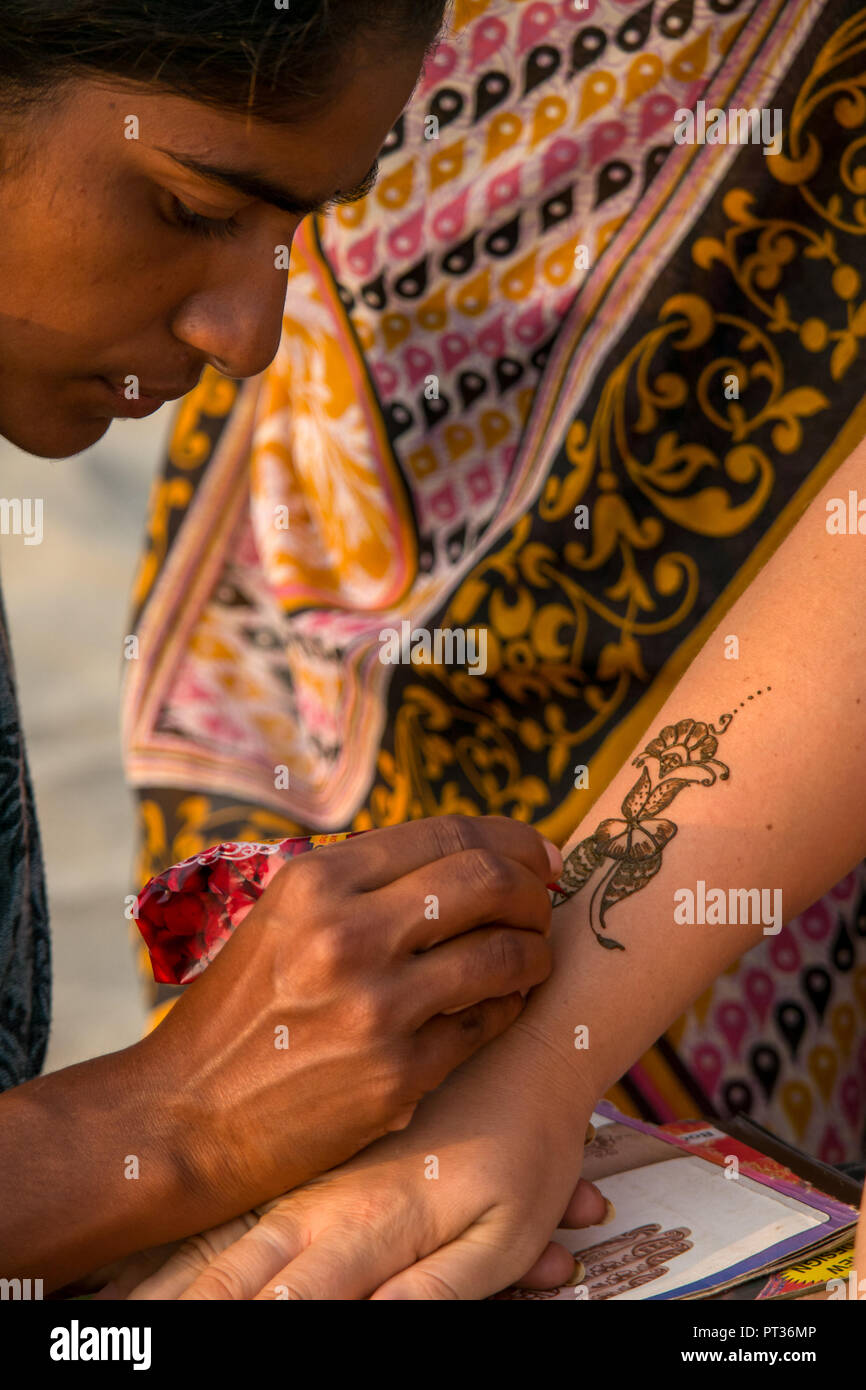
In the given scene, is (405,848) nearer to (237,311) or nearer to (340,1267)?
(340,1267)

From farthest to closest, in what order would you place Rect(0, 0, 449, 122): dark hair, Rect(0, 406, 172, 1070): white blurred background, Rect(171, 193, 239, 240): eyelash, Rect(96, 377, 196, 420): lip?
Rect(0, 406, 172, 1070): white blurred background, Rect(96, 377, 196, 420): lip, Rect(171, 193, 239, 240): eyelash, Rect(0, 0, 449, 122): dark hair

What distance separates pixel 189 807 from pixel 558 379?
1.92ft

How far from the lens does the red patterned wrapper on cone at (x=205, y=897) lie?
3.28 feet

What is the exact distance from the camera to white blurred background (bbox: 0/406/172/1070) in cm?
263

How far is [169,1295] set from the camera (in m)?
0.89

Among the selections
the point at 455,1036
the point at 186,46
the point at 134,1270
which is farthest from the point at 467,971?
the point at 186,46

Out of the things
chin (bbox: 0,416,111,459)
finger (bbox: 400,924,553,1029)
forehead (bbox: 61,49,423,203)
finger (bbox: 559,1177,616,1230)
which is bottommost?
finger (bbox: 559,1177,616,1230)

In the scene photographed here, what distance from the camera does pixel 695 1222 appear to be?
93 centimetres

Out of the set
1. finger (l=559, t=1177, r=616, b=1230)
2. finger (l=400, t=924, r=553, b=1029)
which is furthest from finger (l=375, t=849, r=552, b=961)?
finger (l=559, t=1177, r=616, b=1230)

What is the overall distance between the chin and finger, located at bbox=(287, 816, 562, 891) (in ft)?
1.16

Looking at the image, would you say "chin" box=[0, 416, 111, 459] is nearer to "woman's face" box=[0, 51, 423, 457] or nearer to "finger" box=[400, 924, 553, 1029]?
"woman's face" box=[0, 51, 423, 457]

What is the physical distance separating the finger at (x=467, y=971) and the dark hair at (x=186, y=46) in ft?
1.62

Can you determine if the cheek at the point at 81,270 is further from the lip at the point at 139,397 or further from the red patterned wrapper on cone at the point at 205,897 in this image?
the red patterned wrapper on cone at the point at 205,897

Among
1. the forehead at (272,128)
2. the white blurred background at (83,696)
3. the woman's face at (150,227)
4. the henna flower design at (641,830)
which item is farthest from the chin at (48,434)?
the white blurred background at (83,696)
